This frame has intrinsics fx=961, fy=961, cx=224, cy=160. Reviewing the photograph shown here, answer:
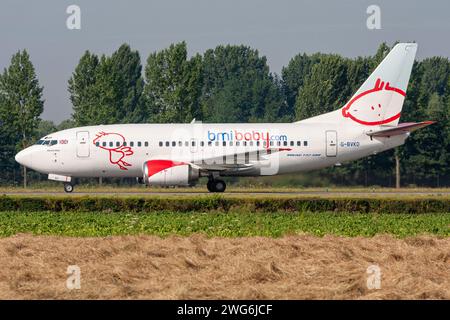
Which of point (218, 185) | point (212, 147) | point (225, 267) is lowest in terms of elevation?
point (225, 267)

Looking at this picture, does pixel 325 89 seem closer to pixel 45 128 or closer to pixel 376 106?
pixel 376 106

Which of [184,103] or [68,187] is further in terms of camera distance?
[184,103]

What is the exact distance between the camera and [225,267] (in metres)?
24.6

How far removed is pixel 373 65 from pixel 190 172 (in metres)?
40.5

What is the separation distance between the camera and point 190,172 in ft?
193

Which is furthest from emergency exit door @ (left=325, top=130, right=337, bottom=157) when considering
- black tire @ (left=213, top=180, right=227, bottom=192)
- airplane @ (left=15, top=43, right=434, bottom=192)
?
black tire @ (left=213, top=180, right=227, bottom=192)

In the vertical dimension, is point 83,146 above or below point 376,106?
below

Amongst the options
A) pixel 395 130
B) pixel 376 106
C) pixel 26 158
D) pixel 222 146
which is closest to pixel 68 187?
pixel 26 158

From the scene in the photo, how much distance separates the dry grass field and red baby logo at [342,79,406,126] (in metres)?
31.2

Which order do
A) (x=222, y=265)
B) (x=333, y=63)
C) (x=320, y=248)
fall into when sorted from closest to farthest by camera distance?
(x=222, y=265)
(x=320, y=248)
(x=333, y=63)

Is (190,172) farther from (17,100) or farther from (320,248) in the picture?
(17,100)

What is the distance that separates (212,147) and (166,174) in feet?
12.4

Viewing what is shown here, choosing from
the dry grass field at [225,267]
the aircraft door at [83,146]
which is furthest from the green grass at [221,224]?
the aircraft door at [83,146]
